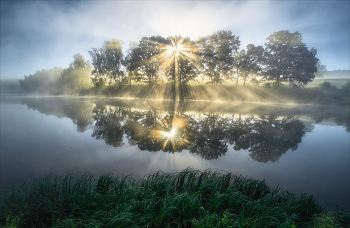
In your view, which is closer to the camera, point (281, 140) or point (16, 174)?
point (16, 174)

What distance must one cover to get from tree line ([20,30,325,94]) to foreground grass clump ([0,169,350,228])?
4100 centimetres

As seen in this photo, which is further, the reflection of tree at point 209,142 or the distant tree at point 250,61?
the distant tree at point 250,61

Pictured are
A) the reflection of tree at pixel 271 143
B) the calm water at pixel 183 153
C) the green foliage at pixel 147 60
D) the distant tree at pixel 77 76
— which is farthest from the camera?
the distant tree at pixel 77 76

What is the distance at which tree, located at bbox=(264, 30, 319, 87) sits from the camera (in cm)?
4169

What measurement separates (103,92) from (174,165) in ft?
177

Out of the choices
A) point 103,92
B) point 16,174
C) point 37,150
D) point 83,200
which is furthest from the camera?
point 103,92

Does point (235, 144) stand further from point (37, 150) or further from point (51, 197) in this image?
point (37, 150)

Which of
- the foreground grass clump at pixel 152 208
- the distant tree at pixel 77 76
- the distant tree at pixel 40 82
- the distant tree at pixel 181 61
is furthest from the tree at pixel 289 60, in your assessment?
the distant tree at pixel 40 82

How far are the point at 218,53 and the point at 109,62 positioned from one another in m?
31.5

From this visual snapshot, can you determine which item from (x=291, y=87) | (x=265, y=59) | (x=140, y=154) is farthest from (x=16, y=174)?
(x=291, y=87)

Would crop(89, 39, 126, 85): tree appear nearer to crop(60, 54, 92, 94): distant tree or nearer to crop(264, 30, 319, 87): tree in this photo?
crop(60, 54, 92, 94): distant tree

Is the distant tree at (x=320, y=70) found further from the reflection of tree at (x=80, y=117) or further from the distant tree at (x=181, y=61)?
the reflection of tree at (x=80, y=117)

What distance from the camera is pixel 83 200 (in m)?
3.86

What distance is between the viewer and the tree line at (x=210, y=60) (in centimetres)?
4194
